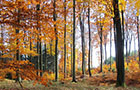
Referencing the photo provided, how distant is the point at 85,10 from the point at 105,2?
9.87 meters

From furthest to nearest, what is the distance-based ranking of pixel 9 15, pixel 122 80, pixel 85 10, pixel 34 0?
pixel 85 10 → pixel 122 80 → pixel 34 0 → pixel 9 15

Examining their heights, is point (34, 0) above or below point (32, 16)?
above

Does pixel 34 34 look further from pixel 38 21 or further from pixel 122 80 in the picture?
pixel 122 80

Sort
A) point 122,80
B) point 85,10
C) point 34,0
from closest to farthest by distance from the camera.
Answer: point 34,0, point 122,80, point 85,10

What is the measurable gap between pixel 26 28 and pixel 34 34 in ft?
1.87

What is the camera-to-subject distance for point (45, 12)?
4.75 metres

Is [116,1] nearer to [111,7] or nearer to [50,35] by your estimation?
[111,7]

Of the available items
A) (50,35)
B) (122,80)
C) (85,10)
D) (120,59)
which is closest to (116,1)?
(120,59)

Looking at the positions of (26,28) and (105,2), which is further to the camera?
(105,2)

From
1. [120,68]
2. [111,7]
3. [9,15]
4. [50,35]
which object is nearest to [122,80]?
[120,68]

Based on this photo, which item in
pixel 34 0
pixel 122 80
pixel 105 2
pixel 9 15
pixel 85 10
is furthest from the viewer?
pixel 85 10

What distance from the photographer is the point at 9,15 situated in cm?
460

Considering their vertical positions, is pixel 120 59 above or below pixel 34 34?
below

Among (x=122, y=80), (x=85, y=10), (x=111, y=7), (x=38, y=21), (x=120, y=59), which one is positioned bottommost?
(x=122, y=80)
